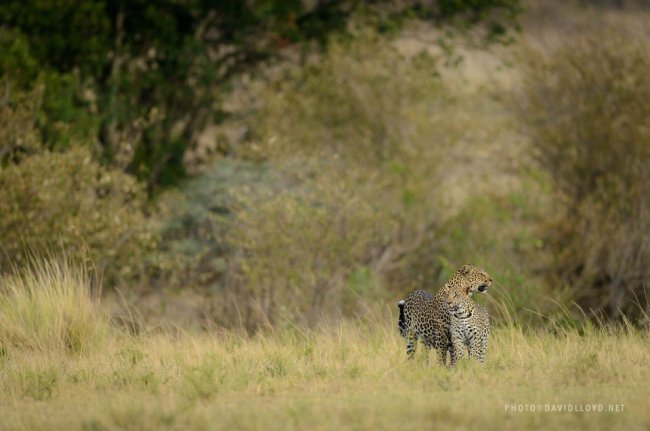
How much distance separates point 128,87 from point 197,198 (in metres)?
2.40

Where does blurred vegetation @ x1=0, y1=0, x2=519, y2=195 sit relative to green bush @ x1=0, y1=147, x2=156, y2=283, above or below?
above

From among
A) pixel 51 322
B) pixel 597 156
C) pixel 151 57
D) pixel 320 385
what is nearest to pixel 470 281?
pixel 320 385

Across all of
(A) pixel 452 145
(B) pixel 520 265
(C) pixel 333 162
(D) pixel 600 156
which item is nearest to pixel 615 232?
(B) pixel 520 265

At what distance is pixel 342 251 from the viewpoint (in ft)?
52.1

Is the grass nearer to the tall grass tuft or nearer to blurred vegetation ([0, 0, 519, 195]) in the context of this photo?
the tall grass tuft

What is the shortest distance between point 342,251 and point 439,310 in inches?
301

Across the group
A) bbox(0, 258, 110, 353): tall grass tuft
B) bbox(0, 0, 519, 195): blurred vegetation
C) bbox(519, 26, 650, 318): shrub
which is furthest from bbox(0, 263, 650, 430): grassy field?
bbox(0, 0, 519, 195): blurred vegetation

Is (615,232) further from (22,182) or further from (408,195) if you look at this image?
(22,182)

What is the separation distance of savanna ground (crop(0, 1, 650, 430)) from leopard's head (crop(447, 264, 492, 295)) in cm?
56

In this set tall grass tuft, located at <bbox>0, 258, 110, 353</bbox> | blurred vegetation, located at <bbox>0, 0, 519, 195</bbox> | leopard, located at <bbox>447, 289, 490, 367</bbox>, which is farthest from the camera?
blurred vegetation, located at <bbox>0, 0, 519, 195</bbox>

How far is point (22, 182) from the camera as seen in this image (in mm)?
15086

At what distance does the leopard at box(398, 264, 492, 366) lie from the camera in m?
8.24

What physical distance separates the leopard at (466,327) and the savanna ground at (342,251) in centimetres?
18

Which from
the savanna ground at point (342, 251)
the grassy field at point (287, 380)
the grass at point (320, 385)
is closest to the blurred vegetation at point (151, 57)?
the savanna ground at point (342, 251)
